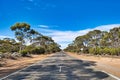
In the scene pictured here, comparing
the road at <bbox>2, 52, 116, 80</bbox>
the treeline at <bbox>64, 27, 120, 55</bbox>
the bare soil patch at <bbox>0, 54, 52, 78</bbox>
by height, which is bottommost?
the road at <bbox>2, 52, 116, 80</bbox>

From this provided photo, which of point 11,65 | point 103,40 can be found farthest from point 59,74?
point 103,40

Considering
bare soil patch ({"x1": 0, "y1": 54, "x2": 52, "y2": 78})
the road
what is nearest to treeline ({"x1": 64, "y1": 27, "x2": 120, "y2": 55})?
bare soil patch ({"x1": 0, "y1": 54, "x2": 52, "y2": 78})

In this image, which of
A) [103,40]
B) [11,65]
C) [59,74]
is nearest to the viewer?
[59,74]

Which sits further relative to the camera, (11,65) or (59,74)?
(11,65)

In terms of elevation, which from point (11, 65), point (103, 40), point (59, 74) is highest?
point (103, 40)

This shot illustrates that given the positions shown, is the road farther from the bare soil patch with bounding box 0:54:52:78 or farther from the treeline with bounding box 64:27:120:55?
the treeline with bounding box 64:27:120:55

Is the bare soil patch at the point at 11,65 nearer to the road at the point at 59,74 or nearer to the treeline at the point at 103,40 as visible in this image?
the road at the point at 59,74

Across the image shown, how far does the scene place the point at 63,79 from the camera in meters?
14.1

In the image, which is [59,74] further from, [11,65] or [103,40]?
[103,40]

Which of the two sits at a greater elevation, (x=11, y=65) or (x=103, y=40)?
(x=103, y=40)

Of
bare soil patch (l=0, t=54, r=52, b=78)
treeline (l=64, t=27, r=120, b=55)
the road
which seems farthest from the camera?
treeline (l=64, t=27, r=120, b=55)

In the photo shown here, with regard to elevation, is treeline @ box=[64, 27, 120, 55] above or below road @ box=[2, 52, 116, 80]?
above

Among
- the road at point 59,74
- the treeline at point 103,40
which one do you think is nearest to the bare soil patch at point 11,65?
the road at point 59,74

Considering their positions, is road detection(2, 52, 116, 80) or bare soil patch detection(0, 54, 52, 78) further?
bare soil patch detection(0, 54, 52, 78)
